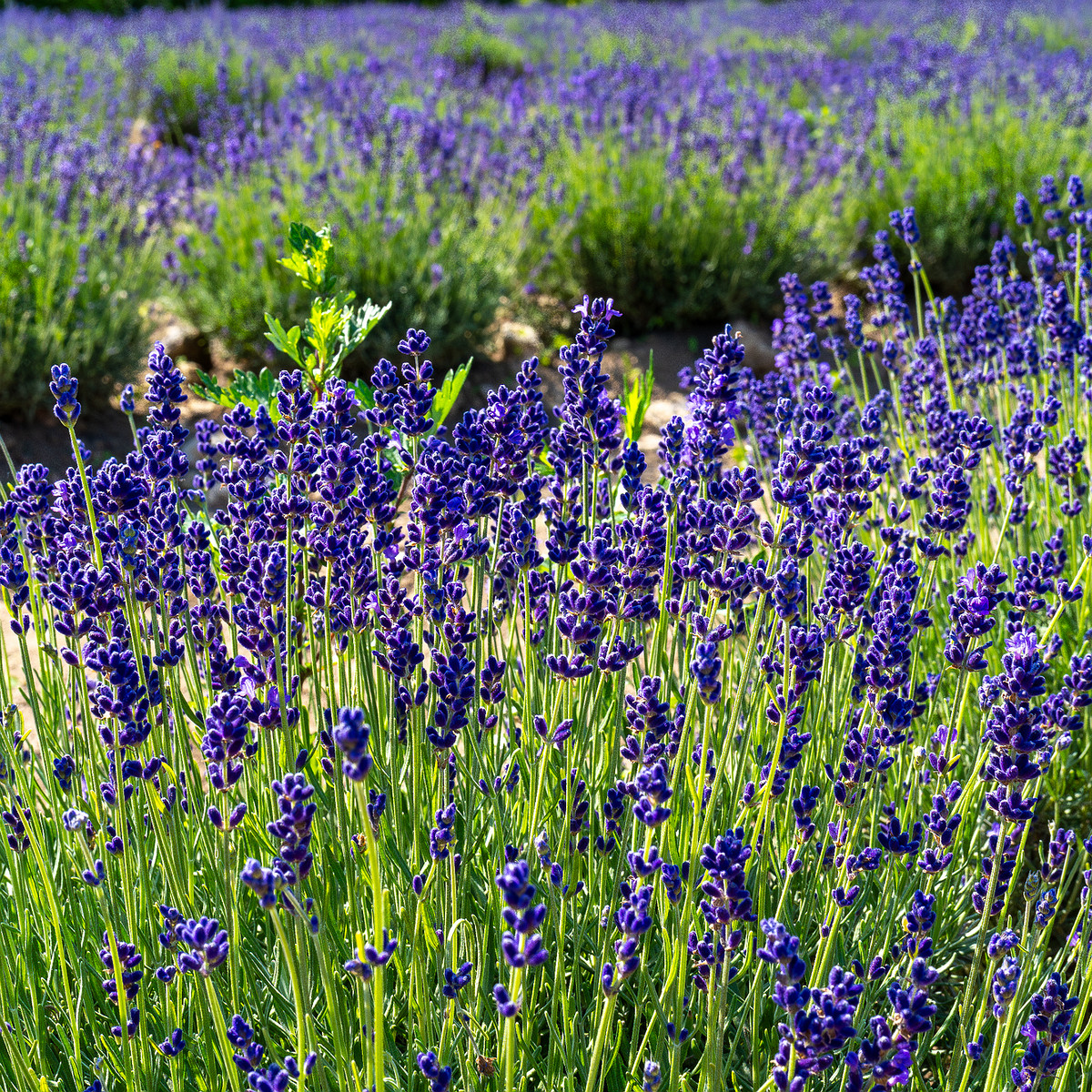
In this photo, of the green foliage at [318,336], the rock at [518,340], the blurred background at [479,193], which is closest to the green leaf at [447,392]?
the green foliage at [318,336]

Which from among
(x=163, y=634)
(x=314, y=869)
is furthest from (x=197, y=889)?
(x=163, y=634)

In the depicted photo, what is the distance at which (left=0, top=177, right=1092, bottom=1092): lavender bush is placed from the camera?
1.41 meters

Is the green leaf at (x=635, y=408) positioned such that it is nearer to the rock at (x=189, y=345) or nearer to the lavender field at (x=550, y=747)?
the lavender field at (x=550, y=747)

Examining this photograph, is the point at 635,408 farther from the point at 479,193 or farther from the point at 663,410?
the point at 479,193

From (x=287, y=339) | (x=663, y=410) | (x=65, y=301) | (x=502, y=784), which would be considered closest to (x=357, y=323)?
(x=287, y=339)

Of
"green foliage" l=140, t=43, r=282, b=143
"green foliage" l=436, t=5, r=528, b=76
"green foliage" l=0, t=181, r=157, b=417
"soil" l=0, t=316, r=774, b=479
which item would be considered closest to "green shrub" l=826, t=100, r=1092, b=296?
"soil" l=0, t=316, r=774, b=479

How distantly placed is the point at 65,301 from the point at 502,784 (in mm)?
4221

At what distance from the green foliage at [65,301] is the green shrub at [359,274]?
32 cm

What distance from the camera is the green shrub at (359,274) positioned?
507cm

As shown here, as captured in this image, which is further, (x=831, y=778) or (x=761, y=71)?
(x=761, y=71)

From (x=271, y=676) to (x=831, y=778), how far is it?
1006 millimetres

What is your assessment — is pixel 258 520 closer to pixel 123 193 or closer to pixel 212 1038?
pixel 212 1038

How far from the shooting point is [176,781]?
65.4 inches

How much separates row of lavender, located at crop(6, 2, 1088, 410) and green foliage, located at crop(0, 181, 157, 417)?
0.05 ft
